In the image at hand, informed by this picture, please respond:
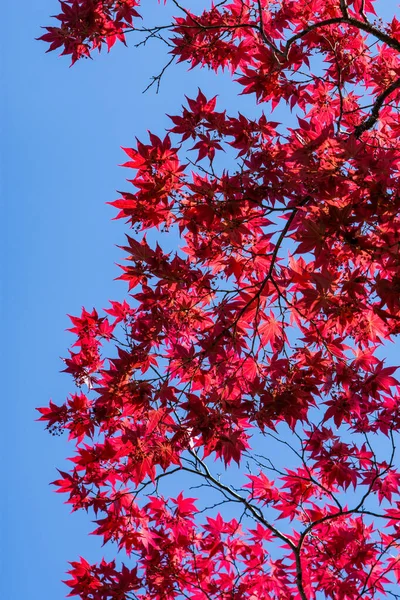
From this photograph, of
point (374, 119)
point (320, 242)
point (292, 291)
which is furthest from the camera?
point (374, 119)

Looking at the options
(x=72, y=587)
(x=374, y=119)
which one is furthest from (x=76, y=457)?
(x=374, y=119)

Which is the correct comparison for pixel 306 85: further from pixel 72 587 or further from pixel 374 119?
pixel 72 587

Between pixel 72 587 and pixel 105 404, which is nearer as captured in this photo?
pixel 105 404

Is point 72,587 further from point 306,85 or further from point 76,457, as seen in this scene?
point 306,85

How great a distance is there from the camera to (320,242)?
282 centimetres

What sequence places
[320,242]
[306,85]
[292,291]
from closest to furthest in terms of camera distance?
1. [320,242]
2. [292,291]
3. [306,85]

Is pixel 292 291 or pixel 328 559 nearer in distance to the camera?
pixel 292 291

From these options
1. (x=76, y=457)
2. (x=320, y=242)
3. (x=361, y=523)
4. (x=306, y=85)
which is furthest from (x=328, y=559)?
(x=306, y=85)

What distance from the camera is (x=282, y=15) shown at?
434 cm

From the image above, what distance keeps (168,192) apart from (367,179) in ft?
3.94

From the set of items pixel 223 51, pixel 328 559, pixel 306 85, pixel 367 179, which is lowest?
pixel 328 559

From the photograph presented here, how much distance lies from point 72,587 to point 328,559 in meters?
1.75

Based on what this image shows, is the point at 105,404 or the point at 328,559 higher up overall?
the point at 105,404

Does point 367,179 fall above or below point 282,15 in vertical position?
Answer: below
